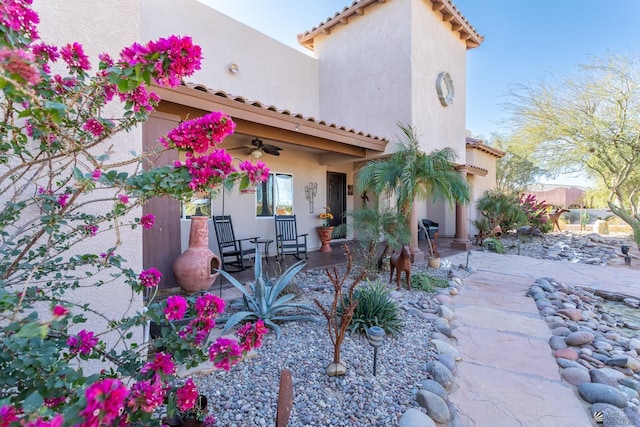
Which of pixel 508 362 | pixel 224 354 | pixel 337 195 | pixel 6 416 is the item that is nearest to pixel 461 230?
pixel 337 195

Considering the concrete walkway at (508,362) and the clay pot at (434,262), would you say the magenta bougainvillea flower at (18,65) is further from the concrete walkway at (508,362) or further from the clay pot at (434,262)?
the clay pot at (434,262)

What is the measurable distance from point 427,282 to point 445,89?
547cm

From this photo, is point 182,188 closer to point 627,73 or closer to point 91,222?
point 91,222

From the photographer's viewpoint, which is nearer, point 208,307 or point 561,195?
point 208,307

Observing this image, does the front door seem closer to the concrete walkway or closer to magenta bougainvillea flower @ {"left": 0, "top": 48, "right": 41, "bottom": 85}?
the concrete walkway

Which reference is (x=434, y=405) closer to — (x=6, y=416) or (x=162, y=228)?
(x=6, y=416)

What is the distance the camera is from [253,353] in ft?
7.41

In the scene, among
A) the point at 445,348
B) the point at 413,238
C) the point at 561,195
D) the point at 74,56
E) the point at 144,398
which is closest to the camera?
the point at 144,398

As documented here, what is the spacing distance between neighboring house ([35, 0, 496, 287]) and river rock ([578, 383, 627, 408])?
4.11 m

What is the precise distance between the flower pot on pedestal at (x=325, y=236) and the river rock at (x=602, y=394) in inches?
218

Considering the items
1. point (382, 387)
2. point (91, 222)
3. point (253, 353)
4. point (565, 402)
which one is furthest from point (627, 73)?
point (91, 222)

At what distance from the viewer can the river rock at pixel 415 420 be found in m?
1.60

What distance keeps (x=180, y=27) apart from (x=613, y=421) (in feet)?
25.4

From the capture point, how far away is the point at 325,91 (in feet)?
26.1
